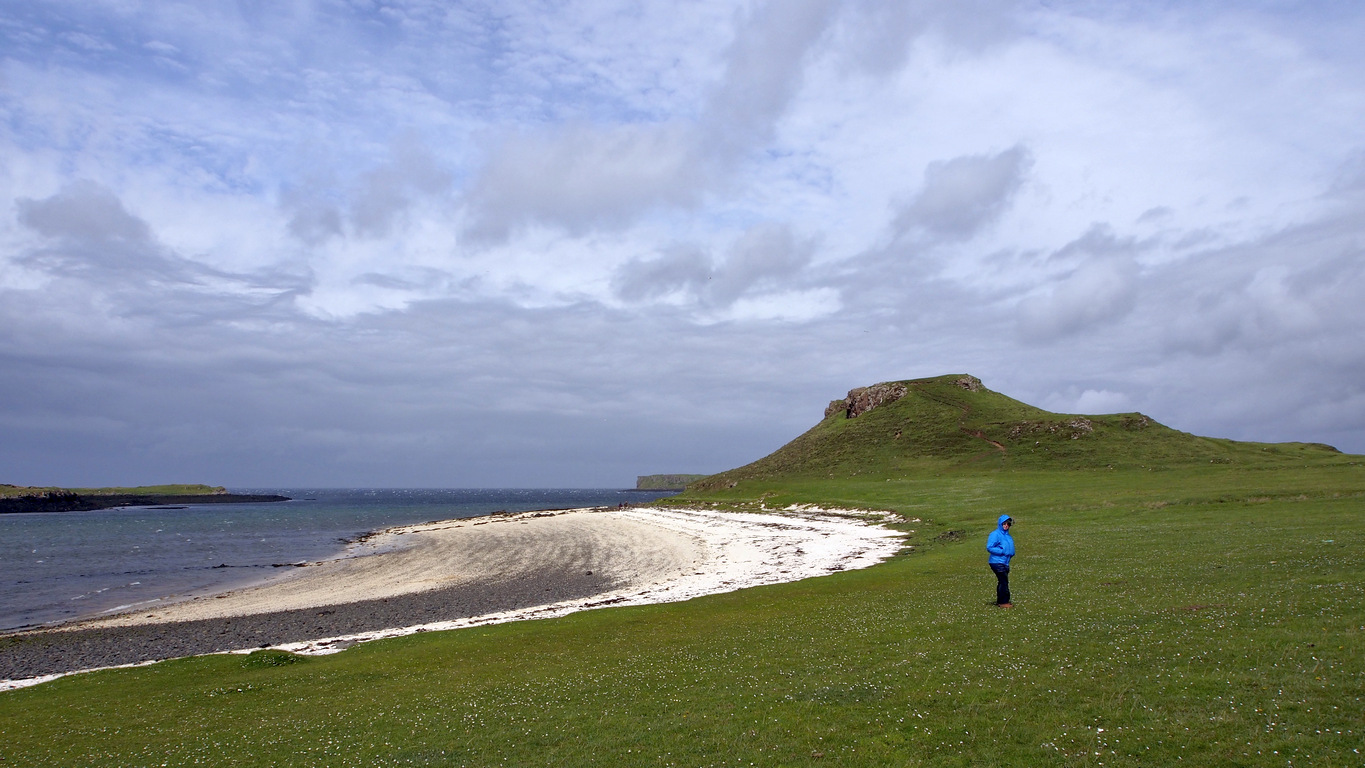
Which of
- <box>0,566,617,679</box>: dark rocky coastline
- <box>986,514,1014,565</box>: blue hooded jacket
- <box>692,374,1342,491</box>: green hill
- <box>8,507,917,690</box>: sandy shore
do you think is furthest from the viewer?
<box>692,374,1342,491</box>: green hill

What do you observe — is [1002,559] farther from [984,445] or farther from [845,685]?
[984,445]

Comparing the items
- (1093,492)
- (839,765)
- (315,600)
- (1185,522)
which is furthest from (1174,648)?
(1093,492)

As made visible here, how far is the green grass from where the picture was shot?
43.4ft

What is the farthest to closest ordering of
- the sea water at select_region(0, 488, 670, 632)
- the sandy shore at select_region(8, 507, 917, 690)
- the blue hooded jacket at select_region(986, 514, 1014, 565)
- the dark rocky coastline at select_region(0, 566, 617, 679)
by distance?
the sea water at select_region(0, 488, 670, 632), the sandy shore at select_region(8, 507, 917, 690), the dark rocky coastline at select_region(0, 566, 617, 679), the blue hooded jacket at select_region(986, 514, 1014, 565)

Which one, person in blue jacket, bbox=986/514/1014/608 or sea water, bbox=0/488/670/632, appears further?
sea water, bbox=0/488/670/632

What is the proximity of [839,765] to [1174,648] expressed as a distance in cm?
1023

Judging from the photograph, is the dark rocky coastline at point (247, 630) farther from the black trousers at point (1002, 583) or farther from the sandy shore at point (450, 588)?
the black trousers at point (1002, 583)

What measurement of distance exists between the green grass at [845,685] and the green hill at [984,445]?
364ft

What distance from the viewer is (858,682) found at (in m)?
17.7

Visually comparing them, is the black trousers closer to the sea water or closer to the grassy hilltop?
the grassy hilltop

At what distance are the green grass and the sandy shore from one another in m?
7.76

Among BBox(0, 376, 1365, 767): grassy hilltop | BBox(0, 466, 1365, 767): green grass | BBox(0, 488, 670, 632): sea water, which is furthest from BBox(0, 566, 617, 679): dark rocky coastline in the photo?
BBox(0, 488, 670, 632): sea water

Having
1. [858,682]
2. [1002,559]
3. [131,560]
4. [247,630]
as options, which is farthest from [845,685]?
[131,560]

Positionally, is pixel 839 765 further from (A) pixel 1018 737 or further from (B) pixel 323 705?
(B) pixel 323 705
